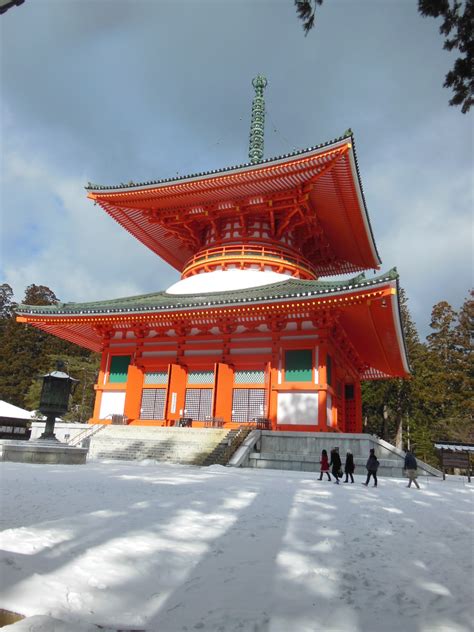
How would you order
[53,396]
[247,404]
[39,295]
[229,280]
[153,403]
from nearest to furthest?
[53,396]
[247,404]
[153,403]
[229,280]
[39,295]

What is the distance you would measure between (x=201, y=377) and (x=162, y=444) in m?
4.56

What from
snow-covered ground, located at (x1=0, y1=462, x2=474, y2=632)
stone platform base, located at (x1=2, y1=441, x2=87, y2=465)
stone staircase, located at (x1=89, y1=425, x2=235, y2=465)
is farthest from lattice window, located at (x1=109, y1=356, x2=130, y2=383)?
snow-covered ground, located at (x1=0, y1=462, x2=474, y2=632)

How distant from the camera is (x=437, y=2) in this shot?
523 centimetres

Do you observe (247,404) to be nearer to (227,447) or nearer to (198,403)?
(198,403)

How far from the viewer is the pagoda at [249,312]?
62.5 ft

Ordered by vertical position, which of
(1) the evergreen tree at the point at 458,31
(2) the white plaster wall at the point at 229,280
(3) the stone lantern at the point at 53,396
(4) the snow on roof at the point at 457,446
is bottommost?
(4) the snow on roof at the point at 457,446

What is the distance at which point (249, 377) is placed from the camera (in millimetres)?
20328

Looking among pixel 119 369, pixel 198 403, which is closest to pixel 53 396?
pixel 198 403

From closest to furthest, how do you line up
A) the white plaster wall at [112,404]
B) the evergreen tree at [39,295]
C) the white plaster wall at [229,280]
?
the white plaster wall at [112,404], the white plaster wall at [229,280], the evergreen tree at [39,295]

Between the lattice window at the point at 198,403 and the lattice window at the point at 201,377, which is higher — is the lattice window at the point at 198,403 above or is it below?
below

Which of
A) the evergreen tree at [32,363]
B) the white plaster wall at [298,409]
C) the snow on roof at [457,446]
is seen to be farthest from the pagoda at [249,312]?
the evergreen tree at [32,363]

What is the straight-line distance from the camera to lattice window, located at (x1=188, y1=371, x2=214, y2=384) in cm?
2108

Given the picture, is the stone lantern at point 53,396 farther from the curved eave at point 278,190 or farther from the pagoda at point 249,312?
the curved eave at point 278,190

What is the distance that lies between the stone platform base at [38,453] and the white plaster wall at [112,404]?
27.4ft
